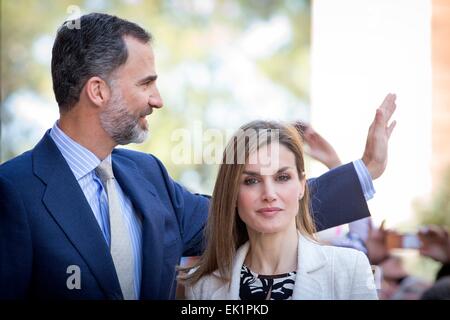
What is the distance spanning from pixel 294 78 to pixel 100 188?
390 centimetres

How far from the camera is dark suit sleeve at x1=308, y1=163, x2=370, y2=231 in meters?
2.00

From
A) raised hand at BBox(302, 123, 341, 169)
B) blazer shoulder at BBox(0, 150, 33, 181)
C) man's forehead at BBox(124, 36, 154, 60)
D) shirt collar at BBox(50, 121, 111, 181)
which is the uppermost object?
man's forehead at BBox(124, 36, 154, 60)

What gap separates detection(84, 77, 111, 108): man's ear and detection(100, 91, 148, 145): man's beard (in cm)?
2

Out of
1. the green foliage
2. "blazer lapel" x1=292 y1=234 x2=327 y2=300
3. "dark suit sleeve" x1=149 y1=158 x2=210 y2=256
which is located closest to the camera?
"blazer lapel" x1=292 y1=234 x2=327 y2=300

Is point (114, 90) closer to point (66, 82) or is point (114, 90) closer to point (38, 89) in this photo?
point (66, 82)

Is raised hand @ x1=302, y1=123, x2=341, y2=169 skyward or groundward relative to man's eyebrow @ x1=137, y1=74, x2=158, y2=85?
groundward

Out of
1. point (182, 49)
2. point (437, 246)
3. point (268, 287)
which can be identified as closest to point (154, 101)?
point (268, 287)

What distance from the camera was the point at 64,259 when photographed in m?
1.81

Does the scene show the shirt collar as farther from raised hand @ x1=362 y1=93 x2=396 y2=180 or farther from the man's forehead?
raised hand @ x1=362 y1=93 x2=396 y2=180

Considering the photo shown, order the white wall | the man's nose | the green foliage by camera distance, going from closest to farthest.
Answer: the man's nose → the white wall → the green foliage

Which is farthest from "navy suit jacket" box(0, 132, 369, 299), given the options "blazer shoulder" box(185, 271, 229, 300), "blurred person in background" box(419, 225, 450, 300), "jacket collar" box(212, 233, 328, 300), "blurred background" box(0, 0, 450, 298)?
"blurred background" box(0, 0, 450, 298)

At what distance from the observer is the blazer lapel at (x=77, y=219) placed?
5.98 feet

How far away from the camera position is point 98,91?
201 cm

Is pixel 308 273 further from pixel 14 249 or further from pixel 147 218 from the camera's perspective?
pixel 14 249
